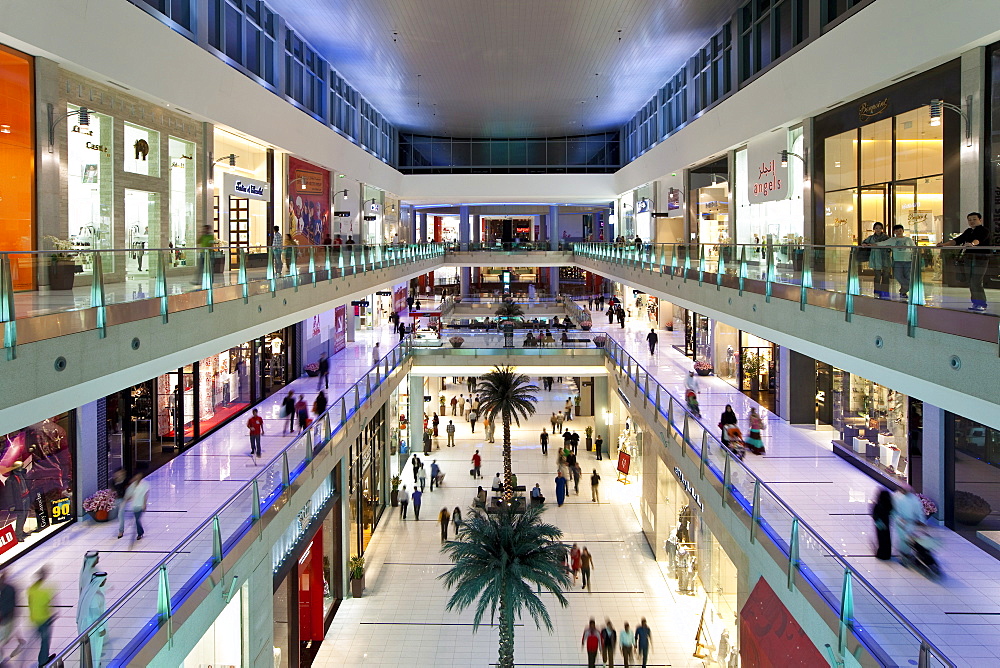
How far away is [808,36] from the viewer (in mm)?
16406

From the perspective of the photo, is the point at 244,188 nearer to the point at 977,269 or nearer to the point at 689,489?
the point at 689,489

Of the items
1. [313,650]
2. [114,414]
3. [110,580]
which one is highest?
[114,414]

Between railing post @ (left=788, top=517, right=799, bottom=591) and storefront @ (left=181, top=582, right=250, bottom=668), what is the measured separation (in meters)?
6.41

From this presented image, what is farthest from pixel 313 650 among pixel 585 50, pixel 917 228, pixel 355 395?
pixel 585 50

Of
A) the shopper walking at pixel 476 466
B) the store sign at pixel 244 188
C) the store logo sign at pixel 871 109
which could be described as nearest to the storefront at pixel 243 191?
the store sign at pixel 244 188

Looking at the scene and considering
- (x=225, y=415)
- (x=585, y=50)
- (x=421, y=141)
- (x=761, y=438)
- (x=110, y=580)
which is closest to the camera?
(x=110, y=580)

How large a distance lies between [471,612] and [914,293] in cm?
1244

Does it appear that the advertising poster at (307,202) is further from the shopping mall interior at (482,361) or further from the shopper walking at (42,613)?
the shopper walking at (42,613)

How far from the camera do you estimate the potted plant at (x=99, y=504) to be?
986 centimetres

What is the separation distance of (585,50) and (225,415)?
16.8m

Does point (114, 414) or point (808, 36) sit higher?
point (808, 36)

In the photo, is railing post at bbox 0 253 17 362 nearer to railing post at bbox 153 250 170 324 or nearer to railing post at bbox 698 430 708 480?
railing post at bbox 153 250 170 324

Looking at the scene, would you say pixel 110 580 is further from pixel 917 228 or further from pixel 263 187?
pixel 263 187

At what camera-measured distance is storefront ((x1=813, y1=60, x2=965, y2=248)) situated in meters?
10.9
